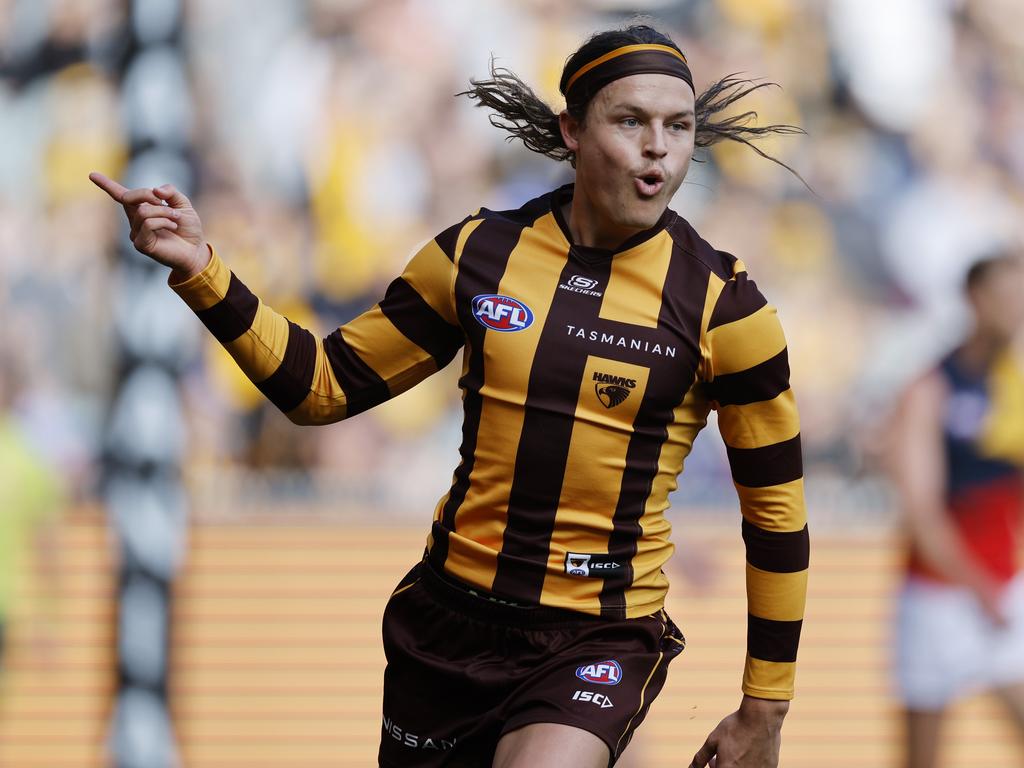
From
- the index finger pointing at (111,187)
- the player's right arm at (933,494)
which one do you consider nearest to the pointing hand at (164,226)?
the index finger pointing at (111,187)

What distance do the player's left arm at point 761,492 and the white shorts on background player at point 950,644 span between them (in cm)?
408

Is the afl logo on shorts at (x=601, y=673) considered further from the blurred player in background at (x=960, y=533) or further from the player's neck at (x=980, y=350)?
the player's neck at (x=980, y=350)

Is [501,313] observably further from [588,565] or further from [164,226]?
[164,226]

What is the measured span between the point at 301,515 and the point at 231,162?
5.66 ft

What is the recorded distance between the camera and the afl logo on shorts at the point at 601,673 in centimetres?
269

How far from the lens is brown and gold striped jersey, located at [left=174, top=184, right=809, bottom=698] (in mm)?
2764

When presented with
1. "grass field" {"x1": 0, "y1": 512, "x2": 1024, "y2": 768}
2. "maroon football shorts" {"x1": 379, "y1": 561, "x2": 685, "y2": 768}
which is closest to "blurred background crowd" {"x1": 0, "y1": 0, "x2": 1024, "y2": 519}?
"grass field" {"x1": 0, "y1": 512, "x2": 1024, "y2": 768}

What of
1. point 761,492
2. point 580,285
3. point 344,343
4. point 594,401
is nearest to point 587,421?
point 594,401

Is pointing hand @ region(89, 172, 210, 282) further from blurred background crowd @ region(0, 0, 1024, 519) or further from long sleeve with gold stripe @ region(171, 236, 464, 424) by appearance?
blurred background crowd @ region(0, 0, 1024, 519)

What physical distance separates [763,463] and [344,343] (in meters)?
0.92

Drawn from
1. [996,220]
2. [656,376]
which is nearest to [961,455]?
[996,220]

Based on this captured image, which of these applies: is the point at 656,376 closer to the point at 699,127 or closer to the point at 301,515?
the point at 699,127

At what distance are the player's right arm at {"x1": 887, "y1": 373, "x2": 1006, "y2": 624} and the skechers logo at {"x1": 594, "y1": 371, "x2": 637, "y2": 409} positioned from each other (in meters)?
4.26

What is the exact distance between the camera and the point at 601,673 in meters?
2.70
